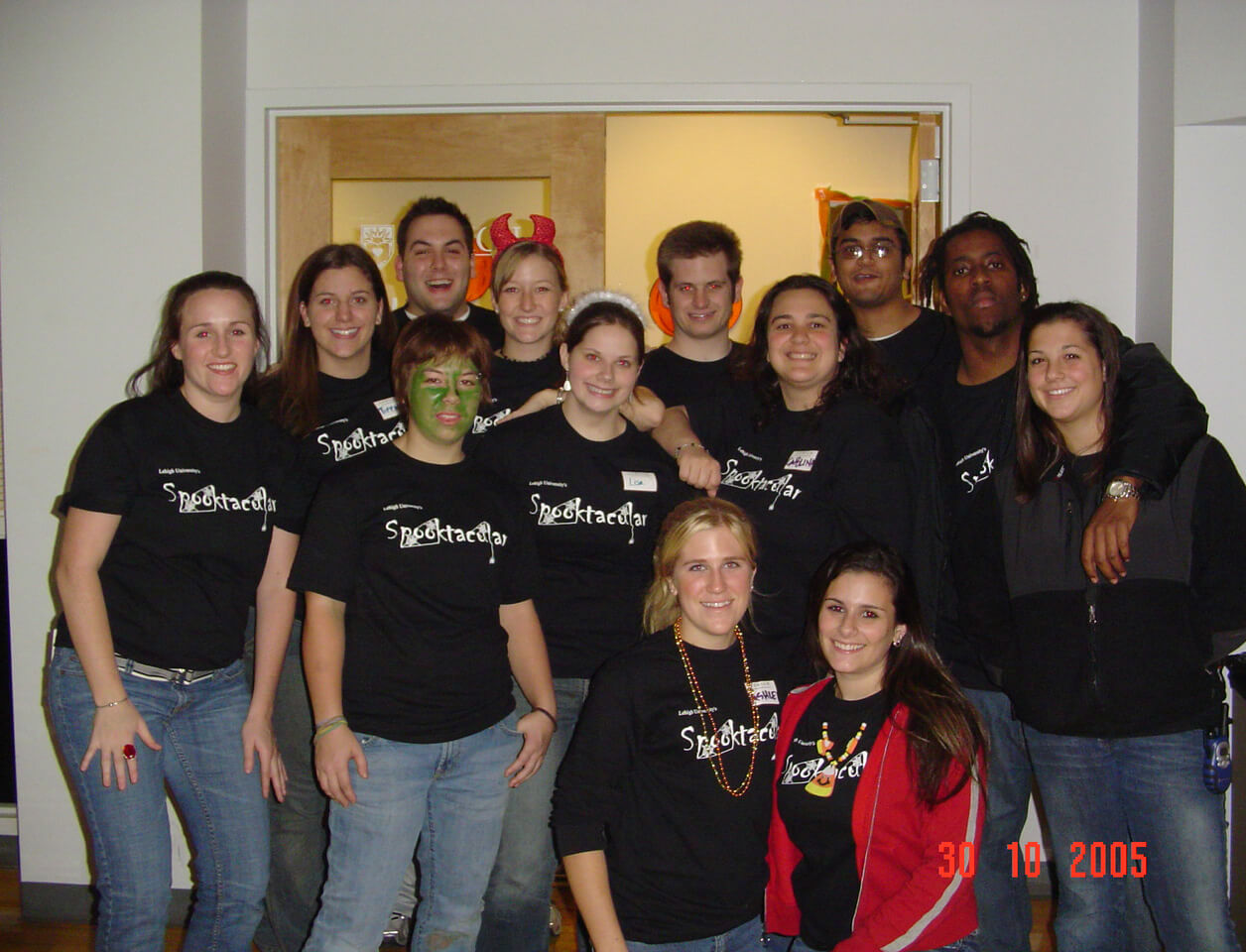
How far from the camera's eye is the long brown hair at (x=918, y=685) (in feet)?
6.50

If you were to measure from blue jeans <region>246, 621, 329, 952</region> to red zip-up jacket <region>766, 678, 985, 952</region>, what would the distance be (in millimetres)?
1225

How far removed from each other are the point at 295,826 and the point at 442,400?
1.25 metres

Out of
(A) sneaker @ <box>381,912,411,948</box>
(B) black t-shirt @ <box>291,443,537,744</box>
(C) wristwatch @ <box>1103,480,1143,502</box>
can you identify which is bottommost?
(A) sneaker @ <box>381,912,411,948</box>

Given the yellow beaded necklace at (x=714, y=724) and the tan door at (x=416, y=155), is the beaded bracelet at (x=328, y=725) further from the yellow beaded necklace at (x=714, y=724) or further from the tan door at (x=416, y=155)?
the tan door at (x=416, y=155)

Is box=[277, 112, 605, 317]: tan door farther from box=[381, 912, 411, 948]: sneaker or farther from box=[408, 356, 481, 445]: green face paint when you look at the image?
box=[381, 912, 411, 948]: sneaker

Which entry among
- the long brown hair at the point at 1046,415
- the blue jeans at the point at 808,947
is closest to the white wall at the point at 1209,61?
the long brown hair at the point at 1046,415

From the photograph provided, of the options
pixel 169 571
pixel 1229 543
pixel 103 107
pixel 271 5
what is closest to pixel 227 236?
pixel 103 107

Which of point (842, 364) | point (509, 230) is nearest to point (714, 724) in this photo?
point (842, 364)

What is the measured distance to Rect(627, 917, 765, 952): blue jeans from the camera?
1904mm

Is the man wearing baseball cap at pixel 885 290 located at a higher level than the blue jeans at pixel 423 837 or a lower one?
higher

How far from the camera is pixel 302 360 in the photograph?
2.57m

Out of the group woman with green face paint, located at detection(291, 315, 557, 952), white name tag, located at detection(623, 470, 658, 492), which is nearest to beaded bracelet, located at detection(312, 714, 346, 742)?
woman with green face paint, located at detection(291, 315, 557, 952)

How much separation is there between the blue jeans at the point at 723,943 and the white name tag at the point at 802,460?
0.97 metres

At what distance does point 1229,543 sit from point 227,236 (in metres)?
2.98
